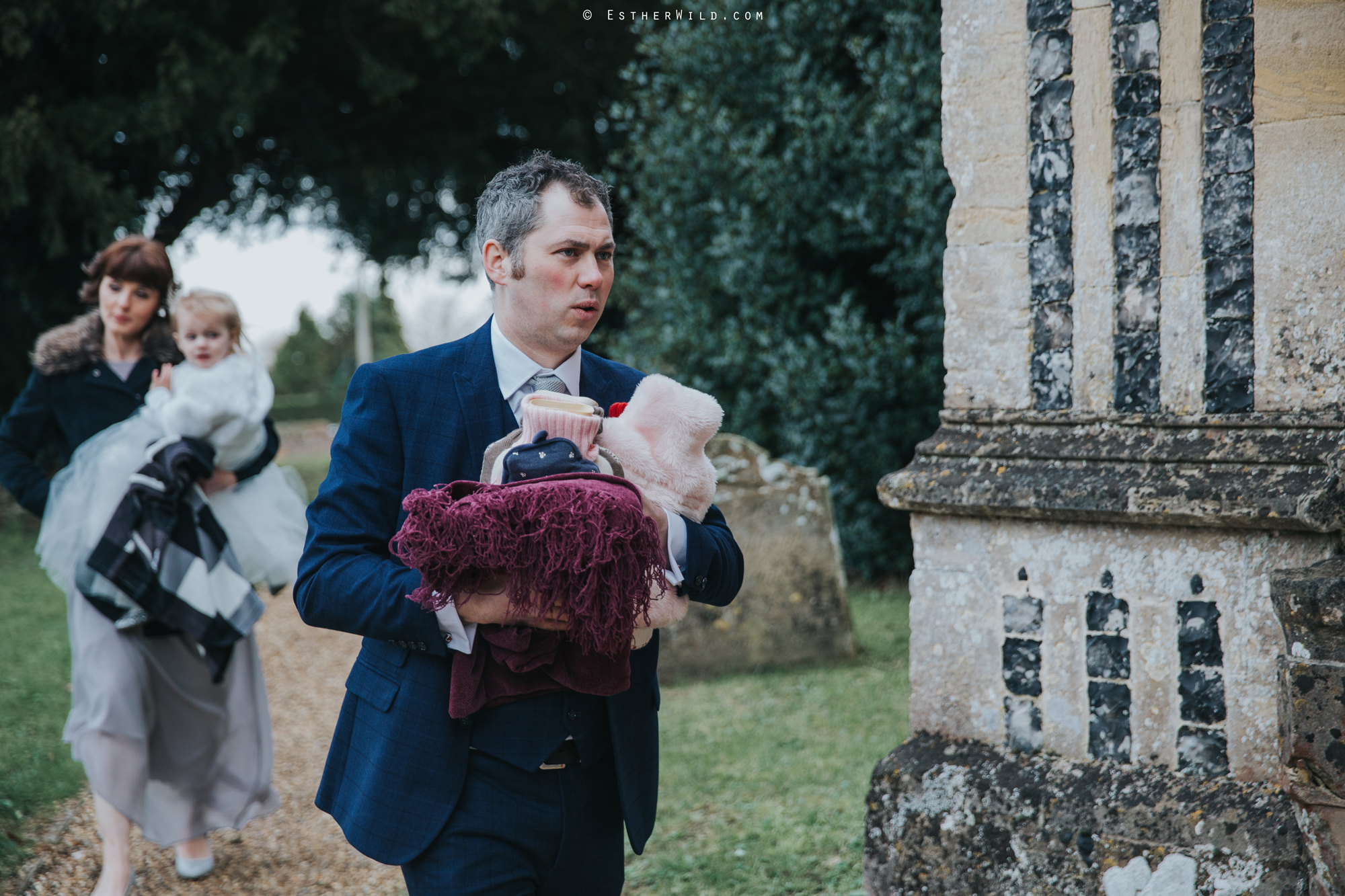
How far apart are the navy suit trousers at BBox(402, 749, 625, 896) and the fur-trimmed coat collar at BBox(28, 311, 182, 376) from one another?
2888 mm

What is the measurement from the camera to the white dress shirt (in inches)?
73.6

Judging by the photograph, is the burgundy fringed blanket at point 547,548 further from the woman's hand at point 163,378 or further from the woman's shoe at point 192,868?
the woman's shoe at point 192,868

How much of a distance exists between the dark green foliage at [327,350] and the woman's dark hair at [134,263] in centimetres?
2908

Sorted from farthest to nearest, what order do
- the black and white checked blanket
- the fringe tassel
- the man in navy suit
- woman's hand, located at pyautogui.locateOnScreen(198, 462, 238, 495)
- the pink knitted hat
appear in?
woman's hand, located at pyautogui.locateOnScreen(198, 462, 238, 495) → the black and white checked blanket → the man in navy suit → the pink knitted hat → the fringe tassel

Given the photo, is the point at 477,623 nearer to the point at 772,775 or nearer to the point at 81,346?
the point at 81,346

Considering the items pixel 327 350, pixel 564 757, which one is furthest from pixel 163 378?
pixel 327 350

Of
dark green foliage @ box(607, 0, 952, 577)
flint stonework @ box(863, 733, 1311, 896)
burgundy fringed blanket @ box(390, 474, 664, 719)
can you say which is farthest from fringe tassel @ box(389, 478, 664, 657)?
dark green foliage @ box(607, 0, 952, 577)

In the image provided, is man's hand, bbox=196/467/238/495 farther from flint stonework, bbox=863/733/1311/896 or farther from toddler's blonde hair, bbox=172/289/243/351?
flint stonework, bbox=863/733/1311/896

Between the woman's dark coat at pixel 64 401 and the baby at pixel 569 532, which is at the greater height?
the woman's dark coat at pixel 64 401

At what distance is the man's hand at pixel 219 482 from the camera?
4.11 meters

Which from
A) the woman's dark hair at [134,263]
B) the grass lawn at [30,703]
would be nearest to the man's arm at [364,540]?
the woman's dark hair at [134,263]

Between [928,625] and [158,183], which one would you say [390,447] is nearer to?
[928,625]

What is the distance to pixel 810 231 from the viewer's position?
309 inches

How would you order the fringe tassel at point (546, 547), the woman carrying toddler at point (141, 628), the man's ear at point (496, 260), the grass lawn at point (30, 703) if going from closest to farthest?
the fringe tassel at point (546, 547) → the man's ear at point (496, 260) → the woman carrying toddler at point (141, 628) → the grass lawn at point (30, 703)
